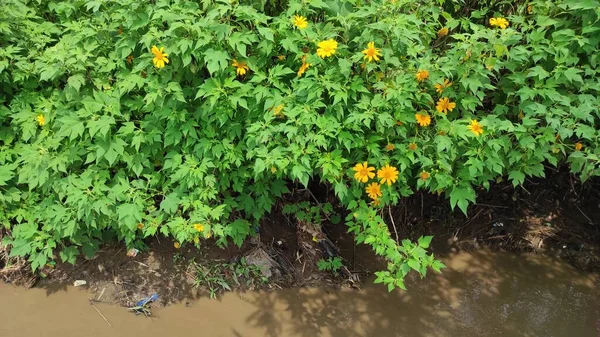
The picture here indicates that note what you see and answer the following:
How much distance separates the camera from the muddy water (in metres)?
2.93

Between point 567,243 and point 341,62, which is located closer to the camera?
point 341,62

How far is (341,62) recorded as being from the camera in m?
2.29

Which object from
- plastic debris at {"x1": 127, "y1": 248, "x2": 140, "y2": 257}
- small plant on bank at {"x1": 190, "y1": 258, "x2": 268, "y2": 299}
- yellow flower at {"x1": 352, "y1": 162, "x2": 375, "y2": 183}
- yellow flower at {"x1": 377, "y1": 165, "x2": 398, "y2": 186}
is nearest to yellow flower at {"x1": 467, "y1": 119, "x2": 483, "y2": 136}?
yellow flower at {"x1": 377, "y1": 165, "x2": 398, "y2": 186}

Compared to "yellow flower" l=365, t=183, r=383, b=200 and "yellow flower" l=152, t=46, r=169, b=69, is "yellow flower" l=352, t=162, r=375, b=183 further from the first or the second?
"yellow flower" l=152, t=46, r=169, b=69

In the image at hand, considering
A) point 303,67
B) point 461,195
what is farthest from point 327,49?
point 461,195

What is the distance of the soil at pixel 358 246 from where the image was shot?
315 centimetres

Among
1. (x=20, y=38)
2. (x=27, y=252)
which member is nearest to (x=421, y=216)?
(x=27, y=252)

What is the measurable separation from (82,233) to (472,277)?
107 inches

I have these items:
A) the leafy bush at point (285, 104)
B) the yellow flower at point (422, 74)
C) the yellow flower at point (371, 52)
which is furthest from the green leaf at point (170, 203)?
the yellow flower at point (422, 74)

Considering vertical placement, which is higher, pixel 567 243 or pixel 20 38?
pixel 20 38

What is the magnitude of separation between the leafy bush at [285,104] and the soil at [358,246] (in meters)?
0.47

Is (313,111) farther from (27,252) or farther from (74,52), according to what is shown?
(27,252)

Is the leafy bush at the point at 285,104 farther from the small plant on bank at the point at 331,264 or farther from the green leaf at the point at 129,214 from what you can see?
the small plant on bank at the point at 331,264

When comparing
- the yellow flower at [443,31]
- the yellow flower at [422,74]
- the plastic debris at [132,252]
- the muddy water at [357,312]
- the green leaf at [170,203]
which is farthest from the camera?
the plastic debris at [132,252]
